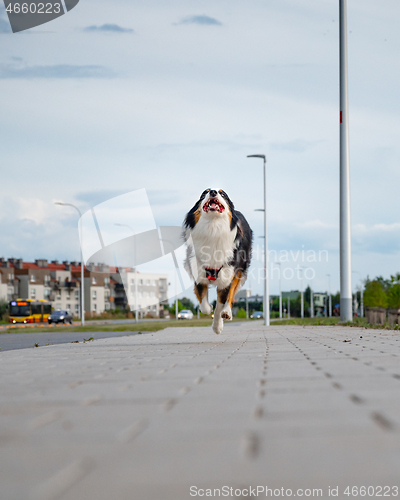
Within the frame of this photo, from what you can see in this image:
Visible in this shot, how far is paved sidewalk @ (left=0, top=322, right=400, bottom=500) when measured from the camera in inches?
75.9

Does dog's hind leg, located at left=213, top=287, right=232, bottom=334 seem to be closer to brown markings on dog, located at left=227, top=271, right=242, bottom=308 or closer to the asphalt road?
brown markings on dog, located at left=227, top=271, right=242, bottom=308

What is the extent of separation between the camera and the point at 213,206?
9.16 metres

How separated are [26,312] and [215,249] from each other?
52.2 metres

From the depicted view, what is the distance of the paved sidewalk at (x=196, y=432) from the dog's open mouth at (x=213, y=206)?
4.75 meters

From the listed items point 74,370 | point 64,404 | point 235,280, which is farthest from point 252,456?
point 235,280

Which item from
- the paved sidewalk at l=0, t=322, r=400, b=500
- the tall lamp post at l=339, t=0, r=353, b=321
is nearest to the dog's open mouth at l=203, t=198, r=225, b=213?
the paved sidewalk at l=0, t=322, r=400, b=500

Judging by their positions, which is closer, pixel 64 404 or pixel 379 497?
pixel 379 497

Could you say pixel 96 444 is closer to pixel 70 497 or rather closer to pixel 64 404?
pixel 70 497

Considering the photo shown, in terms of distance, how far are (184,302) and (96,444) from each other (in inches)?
4801

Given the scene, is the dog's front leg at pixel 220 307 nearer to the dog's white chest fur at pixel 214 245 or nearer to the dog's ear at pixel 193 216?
the dog's white chest fur at pixel 214 245

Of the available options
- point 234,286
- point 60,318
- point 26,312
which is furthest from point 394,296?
point 234,286

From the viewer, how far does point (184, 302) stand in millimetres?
123875

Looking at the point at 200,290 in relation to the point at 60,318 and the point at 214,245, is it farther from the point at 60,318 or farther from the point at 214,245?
the point at 60,318

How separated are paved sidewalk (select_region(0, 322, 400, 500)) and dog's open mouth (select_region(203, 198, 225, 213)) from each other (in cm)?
475
